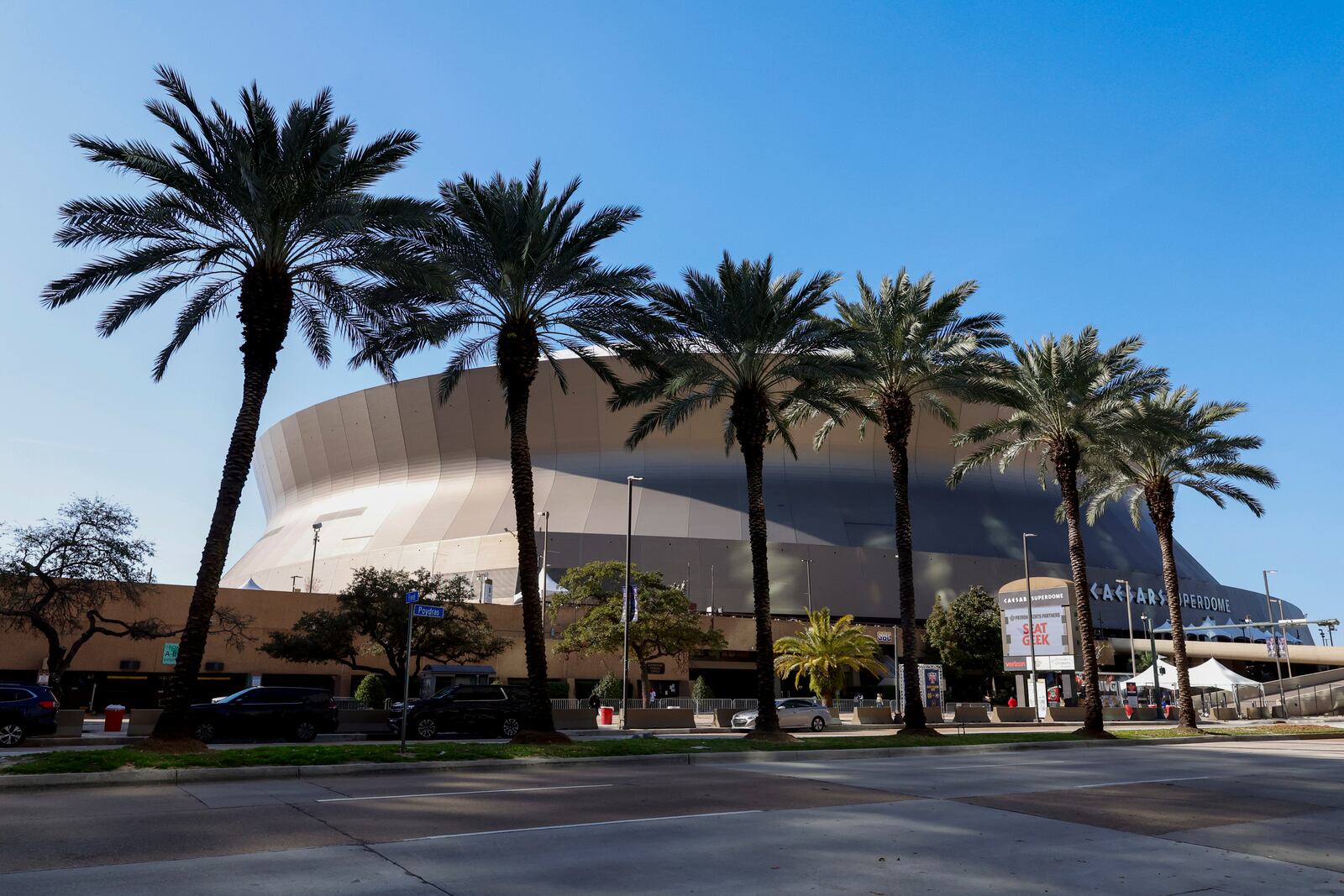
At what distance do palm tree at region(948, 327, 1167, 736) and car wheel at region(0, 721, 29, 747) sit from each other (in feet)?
97.4

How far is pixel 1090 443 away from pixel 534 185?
2282cm

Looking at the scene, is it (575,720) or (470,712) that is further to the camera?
(575,720)

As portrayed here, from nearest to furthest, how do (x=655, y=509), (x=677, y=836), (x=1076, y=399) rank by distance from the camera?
(x=677, y=836) → (x=1076, y=399) → (x=655, y=509)

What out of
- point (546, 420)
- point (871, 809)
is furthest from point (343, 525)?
point (871, 809)

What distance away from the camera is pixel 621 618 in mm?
47500

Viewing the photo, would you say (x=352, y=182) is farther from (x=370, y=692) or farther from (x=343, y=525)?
(x=343, y=525)

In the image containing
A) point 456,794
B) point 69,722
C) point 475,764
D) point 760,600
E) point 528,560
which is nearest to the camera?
point 456,794

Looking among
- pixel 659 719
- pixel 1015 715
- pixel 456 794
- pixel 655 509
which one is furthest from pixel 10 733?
pixel 655 509

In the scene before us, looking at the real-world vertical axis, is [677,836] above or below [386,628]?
below

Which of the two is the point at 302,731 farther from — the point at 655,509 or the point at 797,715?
the point at 655,509

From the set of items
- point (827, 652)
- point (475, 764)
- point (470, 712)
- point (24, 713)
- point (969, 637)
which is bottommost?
point (475, 764)

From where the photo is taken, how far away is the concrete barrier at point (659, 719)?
3947cm

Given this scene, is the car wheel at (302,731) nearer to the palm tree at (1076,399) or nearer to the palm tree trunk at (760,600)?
the palm tree trunk at (760,600)

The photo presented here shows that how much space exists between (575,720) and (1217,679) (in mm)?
41547
